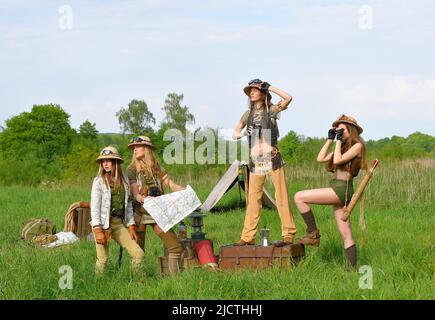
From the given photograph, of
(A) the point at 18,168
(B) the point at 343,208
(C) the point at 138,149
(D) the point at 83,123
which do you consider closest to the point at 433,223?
(B) the point at 343,208

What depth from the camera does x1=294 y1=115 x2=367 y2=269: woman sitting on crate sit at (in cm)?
815

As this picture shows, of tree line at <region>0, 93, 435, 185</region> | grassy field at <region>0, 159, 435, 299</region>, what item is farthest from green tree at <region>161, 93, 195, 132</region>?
grassy field at <region>0, 159, 435, 299</region>

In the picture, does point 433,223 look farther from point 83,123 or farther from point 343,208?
point 83,123

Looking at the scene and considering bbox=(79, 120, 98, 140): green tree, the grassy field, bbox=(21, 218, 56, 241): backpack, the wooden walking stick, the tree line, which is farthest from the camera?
bbox=(79, 120, 98, 140): green tree

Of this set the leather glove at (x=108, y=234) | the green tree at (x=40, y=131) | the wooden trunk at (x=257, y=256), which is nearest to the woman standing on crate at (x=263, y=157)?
the wooden trunk at (x=257, y=256)

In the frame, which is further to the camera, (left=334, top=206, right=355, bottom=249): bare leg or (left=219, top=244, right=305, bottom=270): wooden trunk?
(left=334, top=206, right=355, bottom=249): bare leg

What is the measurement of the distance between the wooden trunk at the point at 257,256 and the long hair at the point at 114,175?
143 cm

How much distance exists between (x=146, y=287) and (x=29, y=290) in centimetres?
124

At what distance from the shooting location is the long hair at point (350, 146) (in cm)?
823

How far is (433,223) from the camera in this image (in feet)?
41.7

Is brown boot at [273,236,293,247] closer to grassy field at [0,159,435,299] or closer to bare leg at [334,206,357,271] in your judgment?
grassy field at [0,159,435,299]

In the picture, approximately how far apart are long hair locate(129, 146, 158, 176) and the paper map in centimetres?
47

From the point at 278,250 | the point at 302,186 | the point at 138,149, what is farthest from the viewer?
the point at 302,186

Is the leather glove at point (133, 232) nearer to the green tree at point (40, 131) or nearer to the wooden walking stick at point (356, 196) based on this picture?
the wooden walking stick at point (356, 196)
